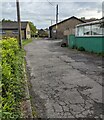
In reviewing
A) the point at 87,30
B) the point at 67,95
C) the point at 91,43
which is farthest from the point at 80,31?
the point at 67,95

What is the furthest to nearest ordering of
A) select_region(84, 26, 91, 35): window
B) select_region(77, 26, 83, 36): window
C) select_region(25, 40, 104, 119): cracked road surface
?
select_region(77, 26, 83, 36): window
select_region(84, 26, 91, 35): window
select_region(25, 40, 104, 119): cracked road surface

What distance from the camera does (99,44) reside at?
52.8ft

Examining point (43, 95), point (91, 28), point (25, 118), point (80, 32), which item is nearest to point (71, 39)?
point (80, 32)

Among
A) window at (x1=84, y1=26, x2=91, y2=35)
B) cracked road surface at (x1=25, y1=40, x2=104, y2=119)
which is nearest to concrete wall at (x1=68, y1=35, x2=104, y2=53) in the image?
window at (x1=84, y1=26, x2=91, y2=35)

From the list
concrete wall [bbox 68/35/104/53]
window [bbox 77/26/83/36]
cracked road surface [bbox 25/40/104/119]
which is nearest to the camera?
cracked road surface [bbox 25/40/104/119]

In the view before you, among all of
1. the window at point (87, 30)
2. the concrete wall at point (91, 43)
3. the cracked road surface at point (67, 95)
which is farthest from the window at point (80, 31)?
the cracked road surface at point (67, 95)

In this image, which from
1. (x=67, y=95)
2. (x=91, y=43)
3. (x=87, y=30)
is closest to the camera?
(x=67, y=95)

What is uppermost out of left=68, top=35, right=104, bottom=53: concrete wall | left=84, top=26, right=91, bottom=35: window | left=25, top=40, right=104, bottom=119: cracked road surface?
left=84, top=26, right=91, bottom=35: window

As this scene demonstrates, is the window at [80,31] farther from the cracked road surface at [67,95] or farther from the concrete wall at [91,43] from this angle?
the cracked road surface at [67,95]

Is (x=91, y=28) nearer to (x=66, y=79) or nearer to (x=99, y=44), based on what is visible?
(x=99, y=44)

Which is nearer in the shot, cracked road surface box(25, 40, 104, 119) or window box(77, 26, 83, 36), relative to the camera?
cracked road surface box(25, 40, 104, 119)

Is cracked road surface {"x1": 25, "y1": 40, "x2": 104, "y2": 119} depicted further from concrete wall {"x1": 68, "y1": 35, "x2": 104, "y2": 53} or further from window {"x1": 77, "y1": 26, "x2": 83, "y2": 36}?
window {"x1": 77, "y1": 26, "x2": 83, "y2": 36}

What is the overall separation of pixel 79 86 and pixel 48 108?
85.4 inches

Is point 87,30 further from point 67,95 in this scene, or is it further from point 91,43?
point 67,95
